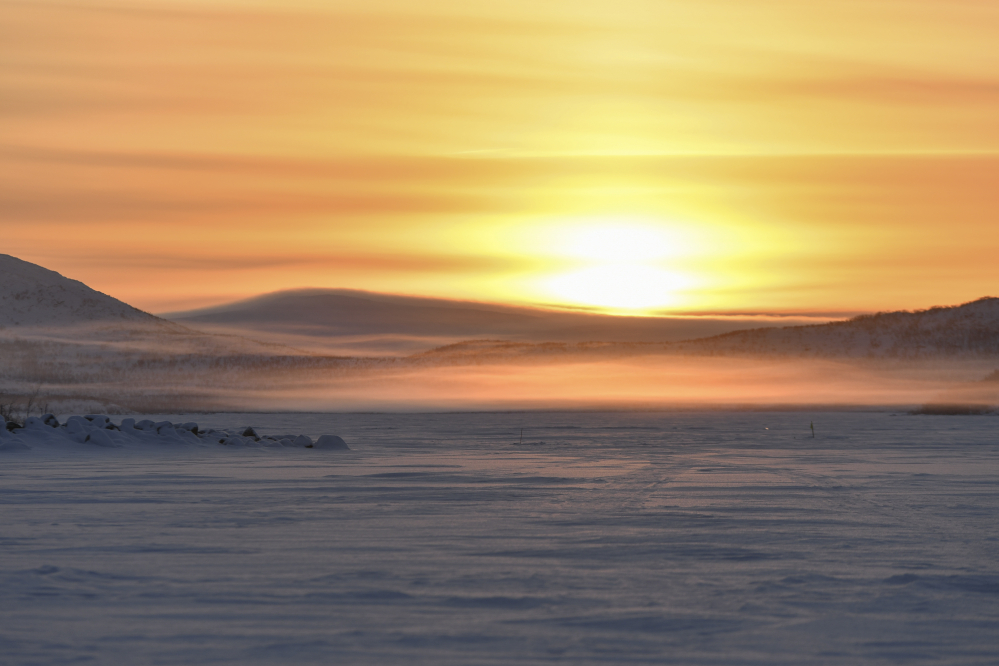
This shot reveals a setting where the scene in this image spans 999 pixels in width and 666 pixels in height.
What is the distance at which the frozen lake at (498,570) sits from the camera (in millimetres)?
6855

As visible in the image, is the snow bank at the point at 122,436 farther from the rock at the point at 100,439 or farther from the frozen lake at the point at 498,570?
the frozen lake at the point at 498,570

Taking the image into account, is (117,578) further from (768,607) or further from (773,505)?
(773,505)

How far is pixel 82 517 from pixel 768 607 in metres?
9.29

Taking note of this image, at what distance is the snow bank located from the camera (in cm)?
2977

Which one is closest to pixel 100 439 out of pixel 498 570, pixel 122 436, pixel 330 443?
pixel 122 436

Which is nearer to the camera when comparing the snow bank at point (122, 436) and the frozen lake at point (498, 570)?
the frozen lake at point (498, 570)

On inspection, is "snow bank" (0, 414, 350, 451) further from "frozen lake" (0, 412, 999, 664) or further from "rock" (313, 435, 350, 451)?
"frozen lake" (0, 412, 999, 664)

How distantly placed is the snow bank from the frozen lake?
1022 cm

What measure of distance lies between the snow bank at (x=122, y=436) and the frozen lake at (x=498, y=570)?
10218 mm

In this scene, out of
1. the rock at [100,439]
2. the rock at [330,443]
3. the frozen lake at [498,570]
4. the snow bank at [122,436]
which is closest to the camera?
the frozen lake at [498,570]

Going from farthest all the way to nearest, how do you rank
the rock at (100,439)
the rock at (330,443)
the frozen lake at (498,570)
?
the rock at (330,443), the rock at (100,439), the frozen lake at (498,570)

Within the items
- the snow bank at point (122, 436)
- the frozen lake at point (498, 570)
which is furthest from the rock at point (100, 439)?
the frozen lake at point (498, 570)

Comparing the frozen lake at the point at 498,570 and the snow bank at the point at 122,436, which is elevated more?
the frozen lake at the point at 498,570

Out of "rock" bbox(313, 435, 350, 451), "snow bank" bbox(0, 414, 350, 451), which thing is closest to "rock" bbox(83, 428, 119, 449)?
"snow bank" bbox(0, 414, 350, 451)
